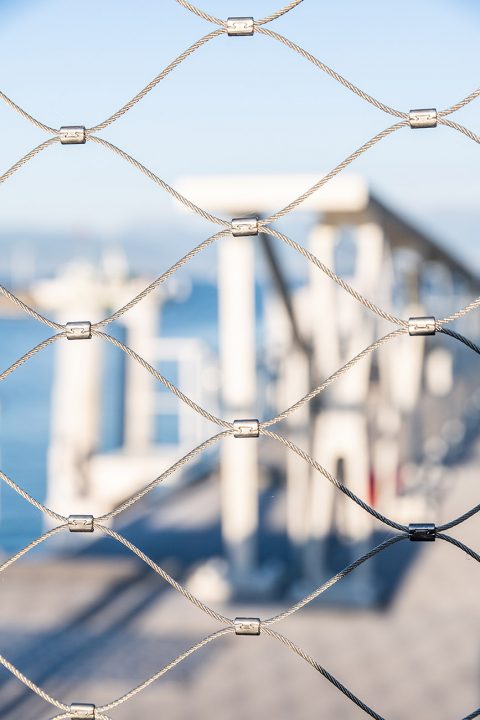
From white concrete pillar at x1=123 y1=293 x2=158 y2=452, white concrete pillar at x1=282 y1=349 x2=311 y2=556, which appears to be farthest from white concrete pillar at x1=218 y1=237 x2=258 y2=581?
white concrete pillar at x1=123 y1=293 x2=158 y2=452

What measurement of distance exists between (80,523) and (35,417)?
14189 millimetres

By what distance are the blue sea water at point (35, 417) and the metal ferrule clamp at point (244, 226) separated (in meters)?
3.75

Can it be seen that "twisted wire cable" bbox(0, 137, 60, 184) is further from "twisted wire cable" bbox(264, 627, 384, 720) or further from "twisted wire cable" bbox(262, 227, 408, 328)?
"twisted wire cable" bbox(264, 627, 384, 720)

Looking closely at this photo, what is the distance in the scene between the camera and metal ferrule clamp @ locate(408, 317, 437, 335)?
64 cm

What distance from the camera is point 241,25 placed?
67 cm

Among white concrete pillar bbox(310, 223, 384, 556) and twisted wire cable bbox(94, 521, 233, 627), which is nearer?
twisted wire cable bbox(94, 521, 233, 627)

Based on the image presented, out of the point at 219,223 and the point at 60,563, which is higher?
the point at 60,563

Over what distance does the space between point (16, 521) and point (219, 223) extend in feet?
25.0

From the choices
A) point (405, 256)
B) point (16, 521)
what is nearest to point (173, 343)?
point (405, 256)

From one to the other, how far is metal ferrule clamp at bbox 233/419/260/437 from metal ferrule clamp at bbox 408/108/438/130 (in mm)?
225

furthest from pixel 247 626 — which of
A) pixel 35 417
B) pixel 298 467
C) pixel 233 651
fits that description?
pixel 35 417

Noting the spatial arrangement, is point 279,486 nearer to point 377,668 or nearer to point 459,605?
point 459,605

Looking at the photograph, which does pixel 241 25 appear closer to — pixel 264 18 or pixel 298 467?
pixel 264 18

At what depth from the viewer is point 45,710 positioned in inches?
70.7
